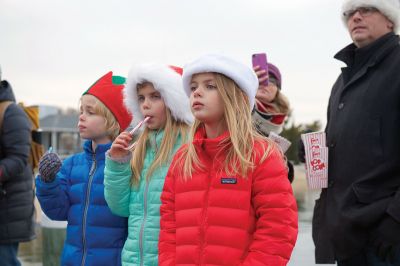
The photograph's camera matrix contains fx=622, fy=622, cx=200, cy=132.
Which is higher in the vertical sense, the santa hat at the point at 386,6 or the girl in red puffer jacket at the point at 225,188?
the santa hat at the point at 386,6

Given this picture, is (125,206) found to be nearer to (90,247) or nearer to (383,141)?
(90,247)

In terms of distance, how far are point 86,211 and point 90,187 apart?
146 millimetres

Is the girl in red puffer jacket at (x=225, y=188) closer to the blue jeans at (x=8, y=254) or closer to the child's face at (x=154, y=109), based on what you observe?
the child's face at (x=154, y=109)

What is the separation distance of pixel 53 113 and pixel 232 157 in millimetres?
56575

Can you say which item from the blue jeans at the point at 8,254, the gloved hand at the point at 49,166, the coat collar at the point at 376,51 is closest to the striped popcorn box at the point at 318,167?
the coat collar at the point at 376,51

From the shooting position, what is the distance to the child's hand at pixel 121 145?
3276 millimetres

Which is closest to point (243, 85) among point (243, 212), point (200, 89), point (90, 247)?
point (200, 89)

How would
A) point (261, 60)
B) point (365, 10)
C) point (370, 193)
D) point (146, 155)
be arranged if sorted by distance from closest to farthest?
Answer: point (370, 193) < point (365, 10) < point (146, 155) < point (261, 60)

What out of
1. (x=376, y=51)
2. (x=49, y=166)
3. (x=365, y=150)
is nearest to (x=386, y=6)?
(x=376, y=51)

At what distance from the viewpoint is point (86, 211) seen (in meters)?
3.72

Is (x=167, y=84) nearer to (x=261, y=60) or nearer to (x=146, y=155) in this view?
Result: (x=146, y=155)

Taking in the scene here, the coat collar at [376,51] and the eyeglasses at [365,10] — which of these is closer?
the coat collar at [376,51]

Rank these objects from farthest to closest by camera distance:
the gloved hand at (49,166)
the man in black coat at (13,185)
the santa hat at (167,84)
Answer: the man in black coat at (13,185), the gloved hand at (49,166), the santa hat at (167,84)

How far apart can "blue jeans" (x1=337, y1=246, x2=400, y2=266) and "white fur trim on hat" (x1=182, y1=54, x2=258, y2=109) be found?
98 cm
